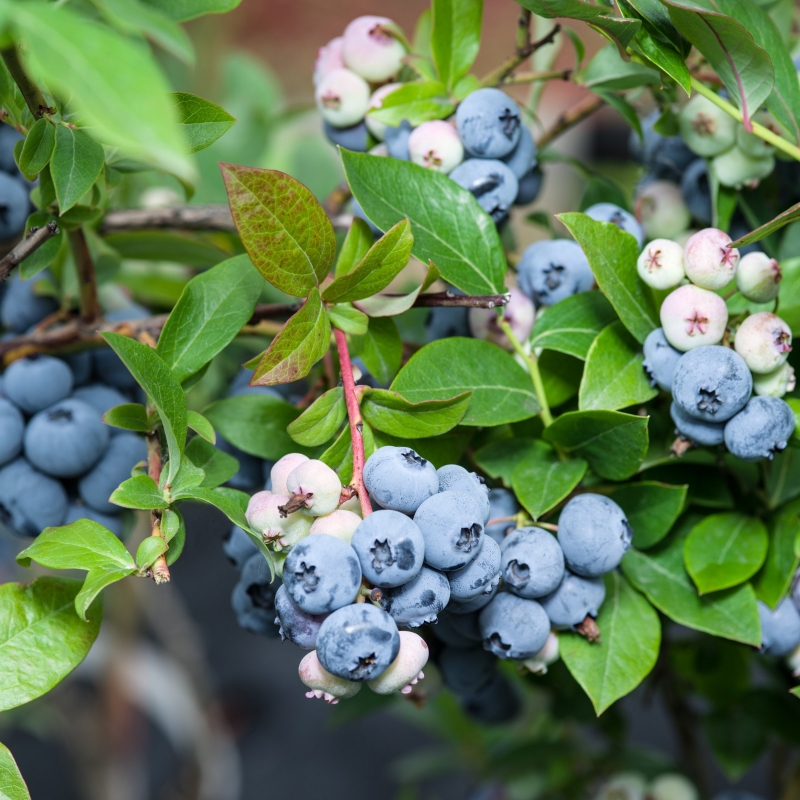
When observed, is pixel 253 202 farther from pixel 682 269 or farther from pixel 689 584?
pixel 689 584

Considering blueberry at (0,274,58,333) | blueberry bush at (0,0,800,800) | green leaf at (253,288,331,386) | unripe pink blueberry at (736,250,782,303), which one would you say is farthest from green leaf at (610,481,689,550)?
blueberry at (0,274,58,333)

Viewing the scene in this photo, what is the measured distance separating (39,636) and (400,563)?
9.6 inches

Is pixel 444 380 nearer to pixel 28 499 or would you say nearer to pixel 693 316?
pixel 693 316

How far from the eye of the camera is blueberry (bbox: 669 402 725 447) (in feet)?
1.60

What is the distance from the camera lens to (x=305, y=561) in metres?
0.38

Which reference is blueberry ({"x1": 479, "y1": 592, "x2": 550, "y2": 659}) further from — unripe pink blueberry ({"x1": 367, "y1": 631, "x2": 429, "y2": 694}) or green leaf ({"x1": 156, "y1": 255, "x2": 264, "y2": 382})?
green leaf ({"x1": 156, "y1": 255, "x2": 264, "y2": 382})

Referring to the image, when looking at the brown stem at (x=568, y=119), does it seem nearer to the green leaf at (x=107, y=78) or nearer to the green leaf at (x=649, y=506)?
the green leaf at (x=649, y=506)

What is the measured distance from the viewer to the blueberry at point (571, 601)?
497mm

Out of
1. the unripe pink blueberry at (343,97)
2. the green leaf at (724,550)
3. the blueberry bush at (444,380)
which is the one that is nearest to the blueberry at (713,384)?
the blueberry bush at (444,380)

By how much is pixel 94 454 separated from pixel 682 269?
1.36 ft

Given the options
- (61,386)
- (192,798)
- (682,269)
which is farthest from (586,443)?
(192,798)

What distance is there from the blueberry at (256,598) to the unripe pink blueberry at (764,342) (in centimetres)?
31

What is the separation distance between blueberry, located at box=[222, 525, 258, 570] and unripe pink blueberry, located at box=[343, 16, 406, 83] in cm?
35

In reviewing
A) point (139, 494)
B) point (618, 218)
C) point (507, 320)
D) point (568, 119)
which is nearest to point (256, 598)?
point (139, 494)
